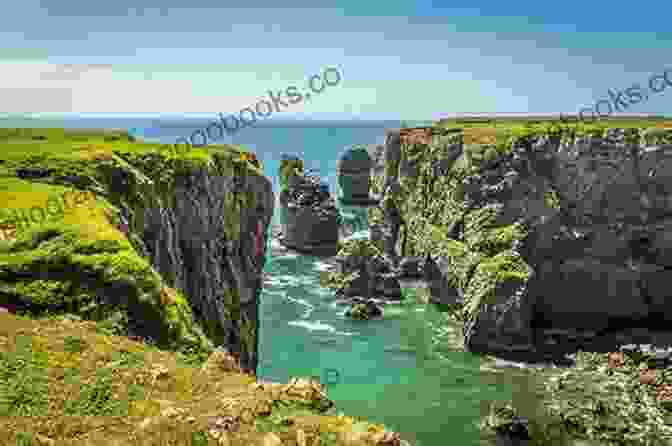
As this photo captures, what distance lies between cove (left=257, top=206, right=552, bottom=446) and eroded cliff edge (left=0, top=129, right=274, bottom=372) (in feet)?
54.6

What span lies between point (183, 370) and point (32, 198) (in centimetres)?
1386

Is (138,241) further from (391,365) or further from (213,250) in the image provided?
(391,365)

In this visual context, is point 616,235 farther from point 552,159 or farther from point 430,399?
point 430,399

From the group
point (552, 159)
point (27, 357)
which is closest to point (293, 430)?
point (27, 357)

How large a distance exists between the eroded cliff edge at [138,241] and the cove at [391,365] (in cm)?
1664

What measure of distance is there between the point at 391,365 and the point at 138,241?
48341mm

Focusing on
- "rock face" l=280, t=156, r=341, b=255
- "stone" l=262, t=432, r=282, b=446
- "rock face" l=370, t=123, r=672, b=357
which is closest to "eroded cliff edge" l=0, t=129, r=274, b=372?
"stone" l=262, t=432, r=282, b=446

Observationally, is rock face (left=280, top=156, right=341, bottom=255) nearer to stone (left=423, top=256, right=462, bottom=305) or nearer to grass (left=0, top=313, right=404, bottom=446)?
stone (left=423, top=256, right=462, bottom=305)

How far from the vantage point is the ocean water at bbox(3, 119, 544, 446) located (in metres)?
57.4

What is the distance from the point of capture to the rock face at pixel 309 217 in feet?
425

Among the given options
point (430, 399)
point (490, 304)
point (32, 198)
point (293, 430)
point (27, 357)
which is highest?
point (32, 198)

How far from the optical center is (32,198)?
2722cm

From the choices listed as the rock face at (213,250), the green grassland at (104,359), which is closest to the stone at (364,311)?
the rock face at (213,250)

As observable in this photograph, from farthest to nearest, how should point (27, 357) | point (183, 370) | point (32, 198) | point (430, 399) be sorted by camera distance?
point (430, 399) → point (32, 198) → point (183, 370) → point (27, 357)
